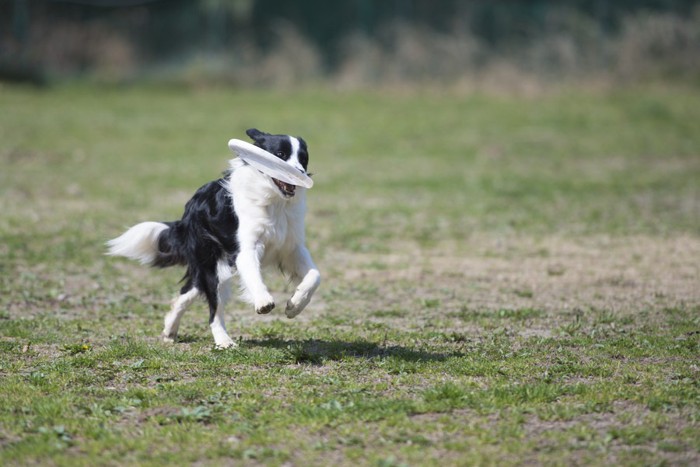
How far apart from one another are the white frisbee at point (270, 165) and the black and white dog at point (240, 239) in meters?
0.08

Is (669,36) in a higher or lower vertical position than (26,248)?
higher

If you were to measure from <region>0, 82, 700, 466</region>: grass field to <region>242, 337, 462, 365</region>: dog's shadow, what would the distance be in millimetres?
35

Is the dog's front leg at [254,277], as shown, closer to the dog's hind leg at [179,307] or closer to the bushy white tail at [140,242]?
the dog's hind leg at [179,307]

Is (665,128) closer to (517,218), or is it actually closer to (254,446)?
(517,218)

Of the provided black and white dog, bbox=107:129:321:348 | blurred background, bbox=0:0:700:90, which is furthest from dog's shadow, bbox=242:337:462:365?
blurred background, bbox=0:0:700:90

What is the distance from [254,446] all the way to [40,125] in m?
17.0

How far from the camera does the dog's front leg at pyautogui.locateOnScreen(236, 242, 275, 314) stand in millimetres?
6344

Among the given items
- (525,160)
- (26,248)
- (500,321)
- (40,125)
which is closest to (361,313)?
(500,321)

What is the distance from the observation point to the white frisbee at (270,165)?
6328 millimetres

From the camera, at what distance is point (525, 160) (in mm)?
18625

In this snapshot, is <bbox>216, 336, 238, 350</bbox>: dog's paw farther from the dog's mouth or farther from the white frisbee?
the white frisbee

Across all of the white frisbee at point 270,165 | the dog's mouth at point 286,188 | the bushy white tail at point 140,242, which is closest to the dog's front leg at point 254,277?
the dog's mouth at point 286,188

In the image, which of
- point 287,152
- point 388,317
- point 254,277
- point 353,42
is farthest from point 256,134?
point 353,42

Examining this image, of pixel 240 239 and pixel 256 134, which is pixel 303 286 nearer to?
pixel 240 239
